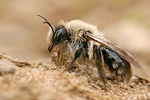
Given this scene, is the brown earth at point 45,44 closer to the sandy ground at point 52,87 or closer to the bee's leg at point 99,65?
the sandy ground at point 52,87

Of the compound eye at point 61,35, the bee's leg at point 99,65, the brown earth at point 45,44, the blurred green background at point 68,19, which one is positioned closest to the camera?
the brown earth at point 45,44

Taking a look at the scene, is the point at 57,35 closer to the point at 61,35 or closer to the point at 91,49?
the point at 61,35

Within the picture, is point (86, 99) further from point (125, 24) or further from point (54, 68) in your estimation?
point (125, 24)

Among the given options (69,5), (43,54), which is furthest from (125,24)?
(43,54)

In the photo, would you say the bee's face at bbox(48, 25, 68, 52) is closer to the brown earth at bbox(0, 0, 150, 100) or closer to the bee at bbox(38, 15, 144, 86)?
the bee at bbox(38, 15, 144, 86)

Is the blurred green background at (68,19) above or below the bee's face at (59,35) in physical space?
above

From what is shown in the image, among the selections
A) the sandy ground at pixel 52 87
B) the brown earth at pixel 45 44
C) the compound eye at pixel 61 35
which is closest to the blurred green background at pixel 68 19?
the brown earth at pixel 45 44
